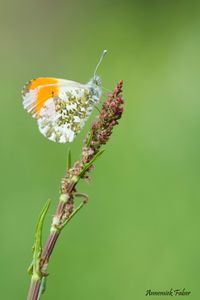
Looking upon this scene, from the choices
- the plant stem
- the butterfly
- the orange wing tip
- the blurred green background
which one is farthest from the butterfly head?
the blurred green background

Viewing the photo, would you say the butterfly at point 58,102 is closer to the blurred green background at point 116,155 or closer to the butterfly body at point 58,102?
the butterfly body at point 58,102

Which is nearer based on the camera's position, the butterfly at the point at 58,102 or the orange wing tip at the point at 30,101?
the butterfly at the point at 58,102

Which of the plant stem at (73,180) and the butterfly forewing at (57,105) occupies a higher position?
the butterfly forewing at (57,105)

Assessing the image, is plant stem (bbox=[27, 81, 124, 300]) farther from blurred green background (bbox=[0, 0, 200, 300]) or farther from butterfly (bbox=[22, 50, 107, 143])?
blurred green background (bbox=[0, 0, 200, 300])

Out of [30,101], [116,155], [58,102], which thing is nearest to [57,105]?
[58,102]

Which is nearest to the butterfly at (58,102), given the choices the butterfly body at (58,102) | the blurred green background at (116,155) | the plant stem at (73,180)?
the butterfly body at (58,102)

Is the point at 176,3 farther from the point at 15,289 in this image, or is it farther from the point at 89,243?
the point at 15,289

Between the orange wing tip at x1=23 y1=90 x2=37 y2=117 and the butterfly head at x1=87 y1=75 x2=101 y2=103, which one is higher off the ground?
the butterfly head at x1=87 y1=75 x2=101 y2=103

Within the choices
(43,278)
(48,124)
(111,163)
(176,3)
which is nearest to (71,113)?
(48,124)
